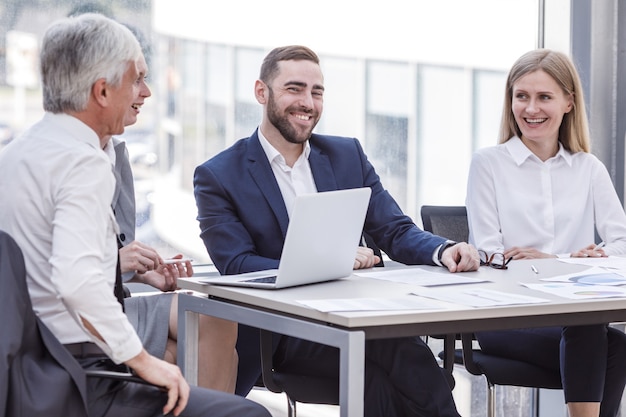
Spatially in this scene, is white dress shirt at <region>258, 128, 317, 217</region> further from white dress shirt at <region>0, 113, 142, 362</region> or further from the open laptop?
white dress shirt at <region>0, 113, 142, 362</region>

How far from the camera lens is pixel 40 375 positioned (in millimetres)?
1759

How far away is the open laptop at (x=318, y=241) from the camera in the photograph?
2211 mm

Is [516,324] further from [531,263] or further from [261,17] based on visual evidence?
[261,17]

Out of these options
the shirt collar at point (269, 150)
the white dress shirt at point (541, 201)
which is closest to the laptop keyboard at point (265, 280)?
the shirt collar at point (269, 150)

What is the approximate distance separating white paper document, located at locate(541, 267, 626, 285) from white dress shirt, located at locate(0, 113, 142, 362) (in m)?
1.24

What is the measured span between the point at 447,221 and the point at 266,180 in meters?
0.76

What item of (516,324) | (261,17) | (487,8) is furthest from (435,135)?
(516,324)

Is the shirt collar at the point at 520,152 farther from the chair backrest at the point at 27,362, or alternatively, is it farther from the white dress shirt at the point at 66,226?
the chair backrest at the point at 27,362

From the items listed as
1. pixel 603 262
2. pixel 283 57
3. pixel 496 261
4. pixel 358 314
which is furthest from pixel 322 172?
pixel 358 314

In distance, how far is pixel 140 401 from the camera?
1.91 meters

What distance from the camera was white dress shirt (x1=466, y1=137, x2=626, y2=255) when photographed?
350 cm

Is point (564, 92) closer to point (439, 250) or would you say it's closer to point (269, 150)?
point (439, 250)

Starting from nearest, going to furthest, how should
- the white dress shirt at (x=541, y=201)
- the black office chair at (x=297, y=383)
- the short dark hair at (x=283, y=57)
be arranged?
the black office chair at (x=297, y=383) < the short dark hair at (x=283, y=57) < the white dress shirt at (x=541, y=201)

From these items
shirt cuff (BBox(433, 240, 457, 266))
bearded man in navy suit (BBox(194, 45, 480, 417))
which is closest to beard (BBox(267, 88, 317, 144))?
bearded man in navy suit (BBox(194, 45, 480, 417))
